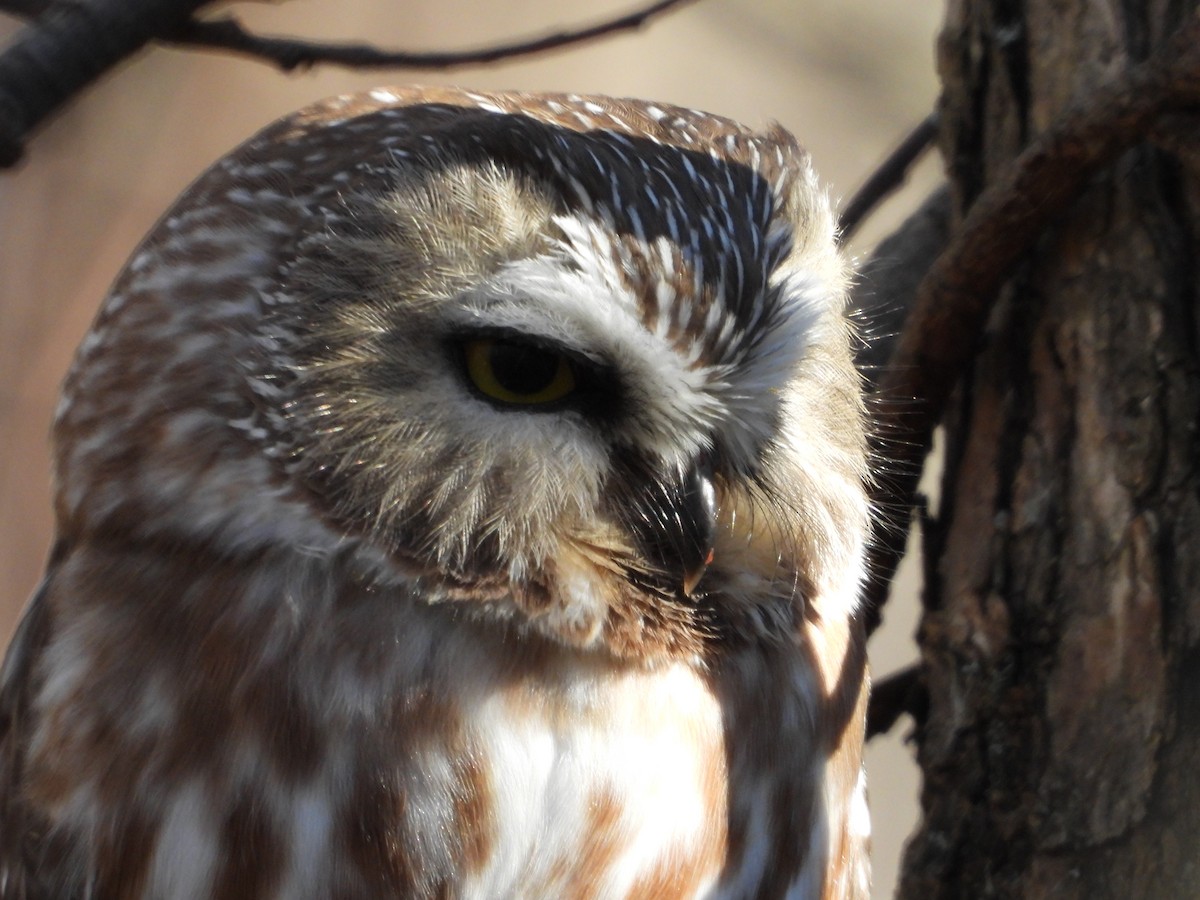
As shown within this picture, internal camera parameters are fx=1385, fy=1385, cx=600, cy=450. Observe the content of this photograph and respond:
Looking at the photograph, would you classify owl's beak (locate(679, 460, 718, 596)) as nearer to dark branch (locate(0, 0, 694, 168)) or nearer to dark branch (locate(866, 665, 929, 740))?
dark branch (locate(866, 665, 929, 740))

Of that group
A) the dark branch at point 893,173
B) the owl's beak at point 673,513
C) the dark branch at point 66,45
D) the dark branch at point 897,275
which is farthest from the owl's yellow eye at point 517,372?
the dark branch at point 893,173

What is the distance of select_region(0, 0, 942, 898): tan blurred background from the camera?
14.2 ft

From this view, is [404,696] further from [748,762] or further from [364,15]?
[364,15]

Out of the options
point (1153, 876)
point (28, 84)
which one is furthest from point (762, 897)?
point (28, 84)

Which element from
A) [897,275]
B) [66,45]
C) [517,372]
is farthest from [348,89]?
[517,372]

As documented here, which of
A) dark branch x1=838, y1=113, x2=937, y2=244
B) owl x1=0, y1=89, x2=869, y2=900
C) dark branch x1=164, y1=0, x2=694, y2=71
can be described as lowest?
owl x1=0, y1=89, x2=869, y2=900

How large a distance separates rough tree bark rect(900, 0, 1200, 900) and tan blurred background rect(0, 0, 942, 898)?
2.92 ft

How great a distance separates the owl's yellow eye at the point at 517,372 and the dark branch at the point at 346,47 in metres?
0.55

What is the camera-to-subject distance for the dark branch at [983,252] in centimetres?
155

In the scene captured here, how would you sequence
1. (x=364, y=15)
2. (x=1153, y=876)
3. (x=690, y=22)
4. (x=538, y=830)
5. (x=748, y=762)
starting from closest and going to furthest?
(x=1153, y=876) → (x=538, y=830) → (x=748, y=762) → (x=364, y=15) → (x=690, y=22)

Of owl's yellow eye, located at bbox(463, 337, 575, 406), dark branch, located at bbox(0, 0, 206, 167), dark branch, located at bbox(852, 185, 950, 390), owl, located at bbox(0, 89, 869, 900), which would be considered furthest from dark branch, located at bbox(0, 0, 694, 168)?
dark branch, located at bbox(852, 185, 950, 390)

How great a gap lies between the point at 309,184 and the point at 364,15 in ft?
13.1

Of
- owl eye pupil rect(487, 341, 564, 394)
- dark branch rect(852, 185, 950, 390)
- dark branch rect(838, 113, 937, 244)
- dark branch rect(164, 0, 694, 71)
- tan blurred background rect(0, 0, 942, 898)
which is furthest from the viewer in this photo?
tan blurred background rect(0, 0, 942, 898)

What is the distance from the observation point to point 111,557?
1.70 metres
